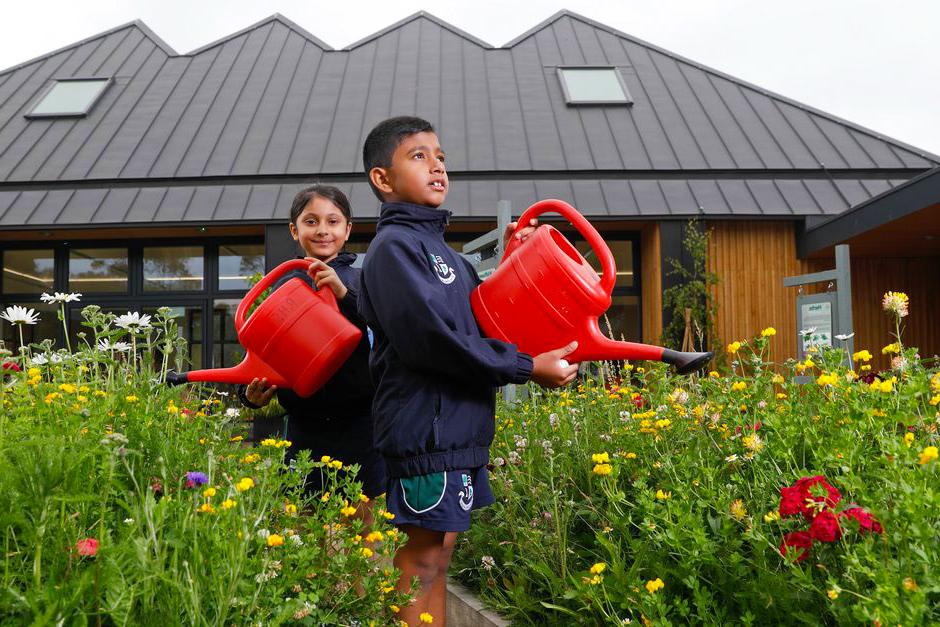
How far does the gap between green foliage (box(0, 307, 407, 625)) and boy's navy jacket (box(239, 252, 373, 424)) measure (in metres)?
0.37

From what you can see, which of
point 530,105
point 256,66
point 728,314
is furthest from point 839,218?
point 256,66

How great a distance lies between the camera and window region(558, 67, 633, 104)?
1109 centimetres

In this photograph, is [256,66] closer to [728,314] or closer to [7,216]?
[7,216]

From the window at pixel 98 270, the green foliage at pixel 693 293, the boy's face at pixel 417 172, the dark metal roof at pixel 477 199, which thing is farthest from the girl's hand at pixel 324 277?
the window at pixel 98 270

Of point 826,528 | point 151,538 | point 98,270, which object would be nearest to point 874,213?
point 826,528

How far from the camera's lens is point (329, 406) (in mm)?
2117

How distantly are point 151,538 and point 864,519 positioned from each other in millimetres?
1151

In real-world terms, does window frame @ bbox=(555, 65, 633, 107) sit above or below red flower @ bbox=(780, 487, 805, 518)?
above

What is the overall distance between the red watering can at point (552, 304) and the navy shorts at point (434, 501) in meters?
0.35

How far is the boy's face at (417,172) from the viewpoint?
68.2 inches

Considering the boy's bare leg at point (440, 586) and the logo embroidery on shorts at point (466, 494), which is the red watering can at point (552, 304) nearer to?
the logo embroidery on shorts at point (466, 494)

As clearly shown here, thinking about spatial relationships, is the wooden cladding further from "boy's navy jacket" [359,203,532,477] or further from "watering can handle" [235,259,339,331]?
"boy's navy jacket" [359,203,532,477]

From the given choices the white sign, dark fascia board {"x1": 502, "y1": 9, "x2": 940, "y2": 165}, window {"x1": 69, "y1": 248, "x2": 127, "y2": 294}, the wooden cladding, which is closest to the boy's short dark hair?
the white sign

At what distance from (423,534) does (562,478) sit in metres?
0.84
